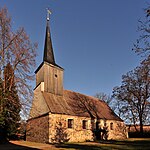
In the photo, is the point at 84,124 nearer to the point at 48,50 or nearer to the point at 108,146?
the point at 108,146

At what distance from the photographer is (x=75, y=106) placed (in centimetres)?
2803

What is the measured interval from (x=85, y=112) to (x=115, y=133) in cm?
701

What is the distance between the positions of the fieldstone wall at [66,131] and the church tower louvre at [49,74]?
4082mm

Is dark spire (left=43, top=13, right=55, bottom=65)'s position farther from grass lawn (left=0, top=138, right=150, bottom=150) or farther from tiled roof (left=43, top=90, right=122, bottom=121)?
grass lawn (left=0, top=138, right=150, bottom=150)

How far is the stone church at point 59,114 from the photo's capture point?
77.0 feet

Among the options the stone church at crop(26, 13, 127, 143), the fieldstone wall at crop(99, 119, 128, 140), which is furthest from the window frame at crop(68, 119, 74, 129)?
the fieldstone wall at crop(99, 119, 128, 140)

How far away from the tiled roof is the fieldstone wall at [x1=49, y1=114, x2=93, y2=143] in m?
0.65

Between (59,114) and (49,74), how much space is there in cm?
562

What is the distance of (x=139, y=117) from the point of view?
3547 cm

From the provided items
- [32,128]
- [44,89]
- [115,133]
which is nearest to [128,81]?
[115,133]

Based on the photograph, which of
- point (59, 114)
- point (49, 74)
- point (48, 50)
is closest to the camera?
point (59, 114)

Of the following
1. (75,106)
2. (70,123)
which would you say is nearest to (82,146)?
(70,123)

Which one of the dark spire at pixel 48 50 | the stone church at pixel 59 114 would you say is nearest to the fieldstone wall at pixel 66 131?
the stone church at pixel 59 114

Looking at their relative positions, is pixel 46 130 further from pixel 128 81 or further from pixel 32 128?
pixel 128 81
